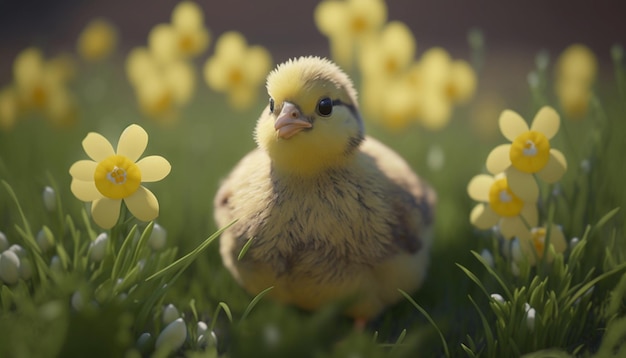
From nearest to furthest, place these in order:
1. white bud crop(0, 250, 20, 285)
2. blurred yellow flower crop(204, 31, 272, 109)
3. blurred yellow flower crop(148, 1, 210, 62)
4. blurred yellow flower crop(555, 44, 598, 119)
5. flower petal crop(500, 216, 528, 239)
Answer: white bud crop(0, 250, 20, 285)
flower petal crop(500, 216, 528, 239)
blurred yellow flower crop(204, 31, 272, 109)
blurred yellow flower crop(148, 1, 210, 62)
blurred yellow flower crop(555, 44, 598, 119)

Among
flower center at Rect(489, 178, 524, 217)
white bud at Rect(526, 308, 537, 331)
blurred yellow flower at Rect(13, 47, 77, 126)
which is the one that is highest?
blurred yellow flower at Rect(13, 47, 77, 126)

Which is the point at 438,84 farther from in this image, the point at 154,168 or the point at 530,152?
the point at 154,168

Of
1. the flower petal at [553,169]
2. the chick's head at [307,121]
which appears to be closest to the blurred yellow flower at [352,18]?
the chick's head at [307,121]

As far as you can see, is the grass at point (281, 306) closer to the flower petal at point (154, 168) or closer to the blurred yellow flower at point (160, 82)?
the flower petal at point (154, 168)

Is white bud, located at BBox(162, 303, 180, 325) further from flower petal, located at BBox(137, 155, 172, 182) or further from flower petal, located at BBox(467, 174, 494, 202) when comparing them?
flower petal, located at BBox(467, 174, 494, 202)

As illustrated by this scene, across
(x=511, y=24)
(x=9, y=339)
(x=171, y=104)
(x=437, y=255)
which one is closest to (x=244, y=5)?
(x=511, y=24)

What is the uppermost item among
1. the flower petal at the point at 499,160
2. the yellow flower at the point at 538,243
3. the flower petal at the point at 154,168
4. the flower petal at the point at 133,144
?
the flower petal at the point at 133,144

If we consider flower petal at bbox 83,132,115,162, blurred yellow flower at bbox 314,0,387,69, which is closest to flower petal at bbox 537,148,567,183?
flower petal at bbox 83,132,115,162

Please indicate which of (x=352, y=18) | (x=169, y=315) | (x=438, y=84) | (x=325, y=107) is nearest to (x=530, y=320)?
(x=325, y=107)
